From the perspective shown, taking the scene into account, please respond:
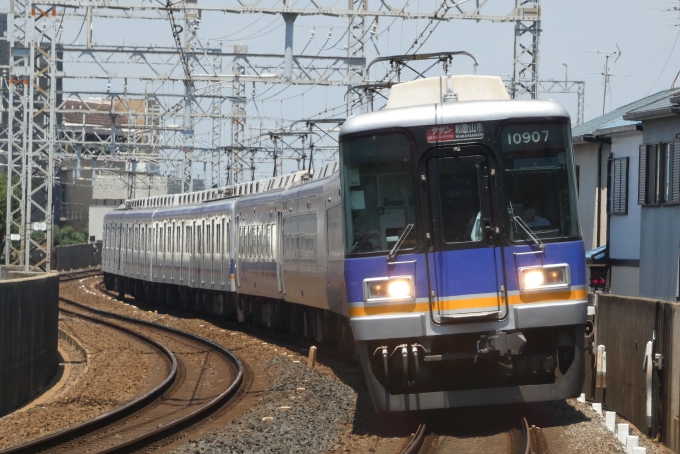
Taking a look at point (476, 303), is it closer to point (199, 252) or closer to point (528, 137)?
point (528, 137)

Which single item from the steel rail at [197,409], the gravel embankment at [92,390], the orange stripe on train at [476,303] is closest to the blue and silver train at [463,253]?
the orange stripe on train at [476,303]

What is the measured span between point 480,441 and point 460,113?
277cm

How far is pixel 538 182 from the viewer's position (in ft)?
31.3

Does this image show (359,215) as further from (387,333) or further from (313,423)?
(313,423)

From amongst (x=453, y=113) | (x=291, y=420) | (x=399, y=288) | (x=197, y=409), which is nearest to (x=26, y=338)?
(x=197, y=409)

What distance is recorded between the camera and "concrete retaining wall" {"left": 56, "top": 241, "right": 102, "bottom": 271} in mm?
54656

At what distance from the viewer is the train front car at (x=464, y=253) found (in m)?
9.37

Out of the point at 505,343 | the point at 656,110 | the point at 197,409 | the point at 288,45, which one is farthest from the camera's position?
the point at 288,45

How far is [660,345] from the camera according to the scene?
1002 centimetres

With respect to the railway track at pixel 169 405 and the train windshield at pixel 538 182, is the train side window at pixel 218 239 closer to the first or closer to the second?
the railway track at pixel 169 405

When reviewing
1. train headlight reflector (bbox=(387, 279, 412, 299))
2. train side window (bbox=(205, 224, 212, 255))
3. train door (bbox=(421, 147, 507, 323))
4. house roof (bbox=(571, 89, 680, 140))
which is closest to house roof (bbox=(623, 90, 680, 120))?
house roof (bbox=(571, 89, 680, 140))

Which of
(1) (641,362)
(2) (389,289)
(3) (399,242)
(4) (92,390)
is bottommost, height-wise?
(4) (92,390)

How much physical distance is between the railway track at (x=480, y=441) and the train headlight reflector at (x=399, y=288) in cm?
118

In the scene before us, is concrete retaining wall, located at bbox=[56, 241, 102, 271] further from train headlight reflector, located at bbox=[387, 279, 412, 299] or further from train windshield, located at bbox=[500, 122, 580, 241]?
train windshield, located at bbox=[500, 122, 580, 241]
